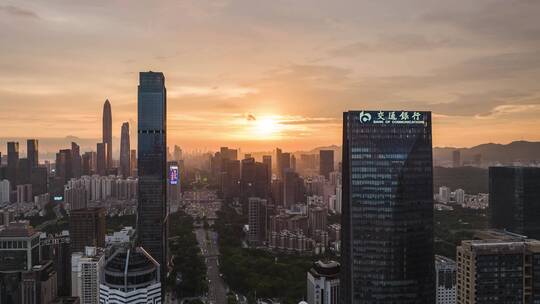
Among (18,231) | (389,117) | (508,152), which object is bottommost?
(18,231)

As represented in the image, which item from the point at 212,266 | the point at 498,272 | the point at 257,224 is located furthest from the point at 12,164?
the point at 498,272

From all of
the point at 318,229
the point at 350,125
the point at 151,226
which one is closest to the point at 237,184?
the point at 318,229

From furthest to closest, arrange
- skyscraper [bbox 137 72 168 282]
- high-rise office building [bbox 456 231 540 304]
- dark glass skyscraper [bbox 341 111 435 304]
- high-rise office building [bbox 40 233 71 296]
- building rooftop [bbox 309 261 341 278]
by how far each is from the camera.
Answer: skyscraper [bbox 137 72 168 282] < high-rise office building [bbox 40 233 71 296] < building rooftop [bbox 309 261 341 278] < dark glass skyscraper [bbox 341 111 435 304] < high-rise office building [bbox 456 231 540 304]

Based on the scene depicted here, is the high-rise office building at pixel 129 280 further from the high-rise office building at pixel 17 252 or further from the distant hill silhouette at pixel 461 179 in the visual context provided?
the distant hill silhouette at pixel 461 179

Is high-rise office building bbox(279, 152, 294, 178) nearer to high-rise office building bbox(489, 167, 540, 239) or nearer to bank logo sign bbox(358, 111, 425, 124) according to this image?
high-rise office building bbox(489, 167, 540, 239)

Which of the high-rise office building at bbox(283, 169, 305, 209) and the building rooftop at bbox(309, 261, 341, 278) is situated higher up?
the high-rise office building at bbox(283, 169, 305, 209)

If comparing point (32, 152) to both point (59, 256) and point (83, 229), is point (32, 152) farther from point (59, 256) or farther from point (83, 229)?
point (59, 256)

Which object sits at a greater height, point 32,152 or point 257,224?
point 32,152

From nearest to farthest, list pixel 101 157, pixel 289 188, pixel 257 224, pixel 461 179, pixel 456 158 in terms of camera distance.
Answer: pixel 257 224
pixel 456 158
pixel 461 179
pixel 289 188
pixel 101 157

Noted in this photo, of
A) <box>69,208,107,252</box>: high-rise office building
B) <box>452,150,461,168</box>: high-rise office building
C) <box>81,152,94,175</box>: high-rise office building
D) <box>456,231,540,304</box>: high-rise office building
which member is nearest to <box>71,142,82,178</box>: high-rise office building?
<box>81,152,94,175</box>: high-rise office building
